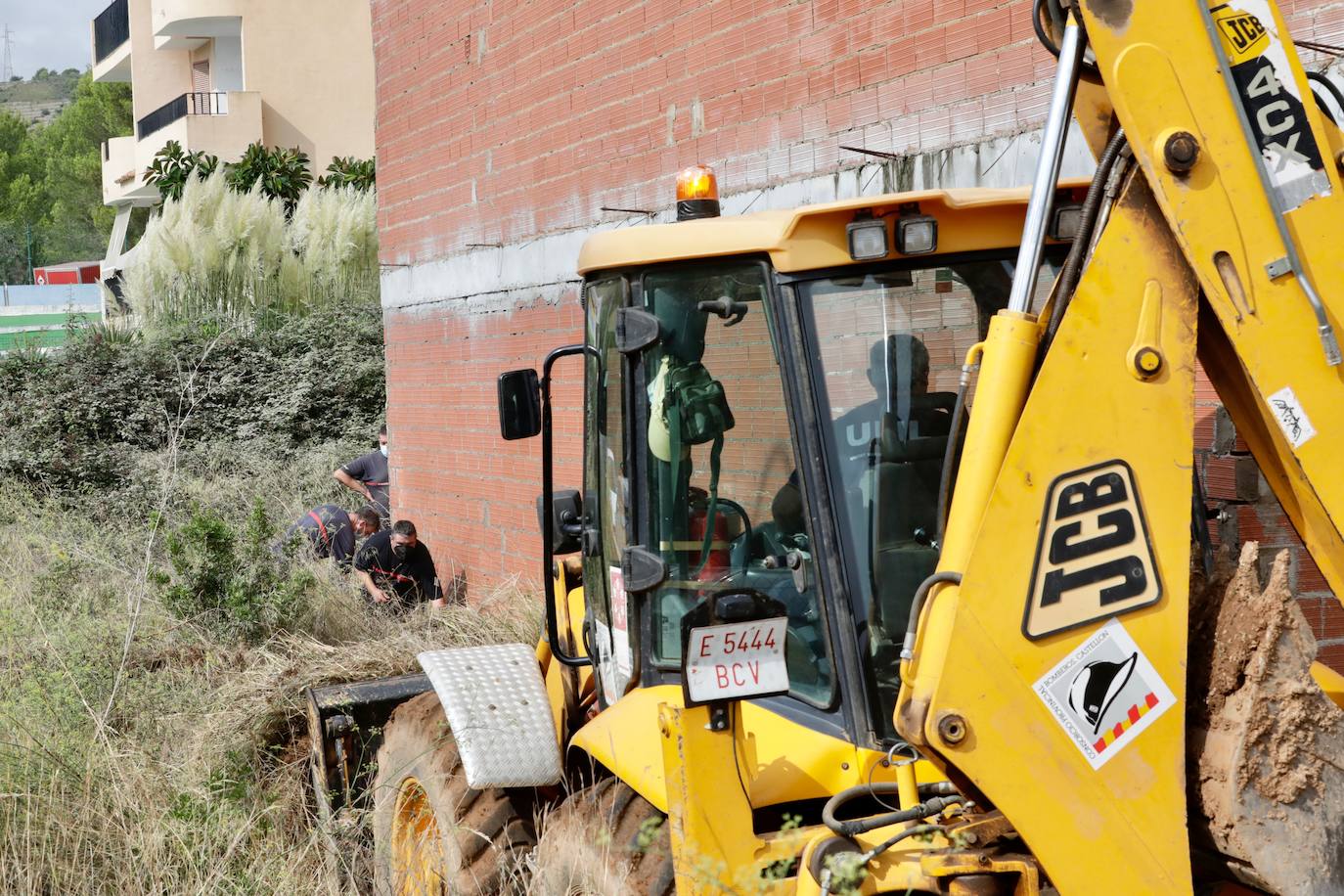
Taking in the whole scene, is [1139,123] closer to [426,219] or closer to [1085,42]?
[1085,42]

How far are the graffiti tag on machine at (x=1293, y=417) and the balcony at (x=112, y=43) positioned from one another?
44.2 meters

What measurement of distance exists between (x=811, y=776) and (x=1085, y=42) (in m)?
1.65

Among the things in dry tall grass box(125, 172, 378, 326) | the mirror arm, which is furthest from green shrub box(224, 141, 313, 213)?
the mirror arm

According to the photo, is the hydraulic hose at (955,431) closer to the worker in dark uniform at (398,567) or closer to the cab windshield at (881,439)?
the cab windshield at (881,439)

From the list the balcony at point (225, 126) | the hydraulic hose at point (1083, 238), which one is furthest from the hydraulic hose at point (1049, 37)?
the balcony at point (225, 126)

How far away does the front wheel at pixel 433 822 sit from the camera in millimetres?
4137

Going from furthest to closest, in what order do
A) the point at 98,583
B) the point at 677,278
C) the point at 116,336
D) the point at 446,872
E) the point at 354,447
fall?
the point at 116,336 < the point at 354,447 < the point at 98,583 < the point at 446,872 < the point at 677,278

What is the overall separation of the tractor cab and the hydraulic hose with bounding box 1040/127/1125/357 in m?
0.22

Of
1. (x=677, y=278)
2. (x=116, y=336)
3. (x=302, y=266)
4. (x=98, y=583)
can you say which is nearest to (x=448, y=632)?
(x=98, y=583)

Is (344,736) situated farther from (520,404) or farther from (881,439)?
(881,439)

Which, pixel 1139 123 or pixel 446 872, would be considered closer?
pixel 1139 123

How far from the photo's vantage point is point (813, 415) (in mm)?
3068

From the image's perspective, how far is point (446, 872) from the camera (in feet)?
14.0

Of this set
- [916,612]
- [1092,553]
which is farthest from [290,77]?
[1092,553]
